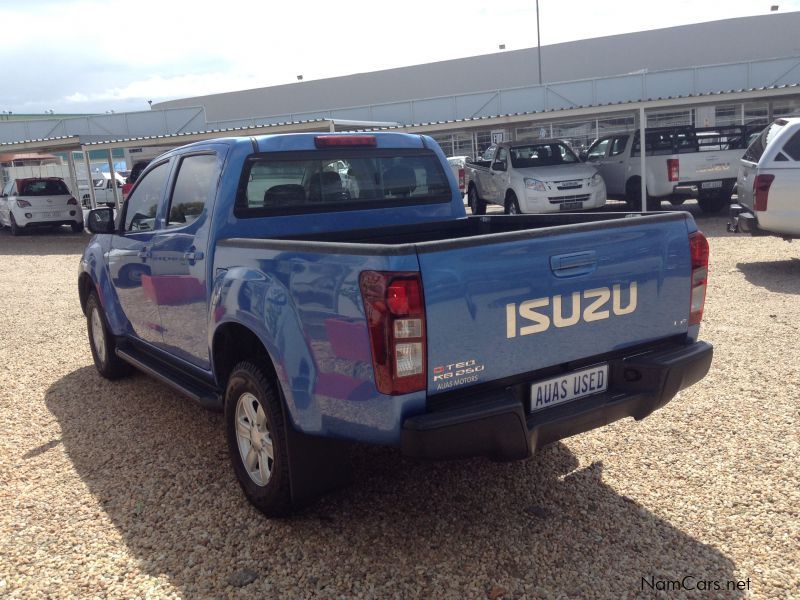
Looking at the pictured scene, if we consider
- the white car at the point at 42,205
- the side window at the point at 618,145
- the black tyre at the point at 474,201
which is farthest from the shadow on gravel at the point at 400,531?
the white car at the point at 42,205

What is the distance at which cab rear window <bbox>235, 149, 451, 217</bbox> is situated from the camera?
4145mm

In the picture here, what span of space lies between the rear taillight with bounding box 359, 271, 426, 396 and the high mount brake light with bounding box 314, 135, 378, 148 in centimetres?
181

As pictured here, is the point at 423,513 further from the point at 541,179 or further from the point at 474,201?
the point at 474,201

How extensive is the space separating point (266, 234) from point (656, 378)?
Result: 219cm

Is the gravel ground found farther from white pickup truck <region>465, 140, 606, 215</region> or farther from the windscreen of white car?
white pickup truck <region>465, 140, 606, 215</region>

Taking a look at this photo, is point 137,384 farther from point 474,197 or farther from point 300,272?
point 474,197

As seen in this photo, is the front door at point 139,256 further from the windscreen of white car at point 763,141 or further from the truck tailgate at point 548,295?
the windscreen of white car at point 763,141

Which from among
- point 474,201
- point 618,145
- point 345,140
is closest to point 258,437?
point 345,140

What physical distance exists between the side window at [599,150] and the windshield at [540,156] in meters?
2.50

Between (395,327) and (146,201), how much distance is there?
3.01 m

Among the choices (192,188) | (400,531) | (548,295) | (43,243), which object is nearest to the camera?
(548,295)

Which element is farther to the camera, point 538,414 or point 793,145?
point 793,145

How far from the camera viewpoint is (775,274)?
9531 millimetres

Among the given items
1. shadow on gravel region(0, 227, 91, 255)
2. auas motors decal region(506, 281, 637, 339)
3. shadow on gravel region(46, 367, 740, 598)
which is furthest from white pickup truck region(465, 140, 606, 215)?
auas motors decal region(506, 281, 637, 339)
